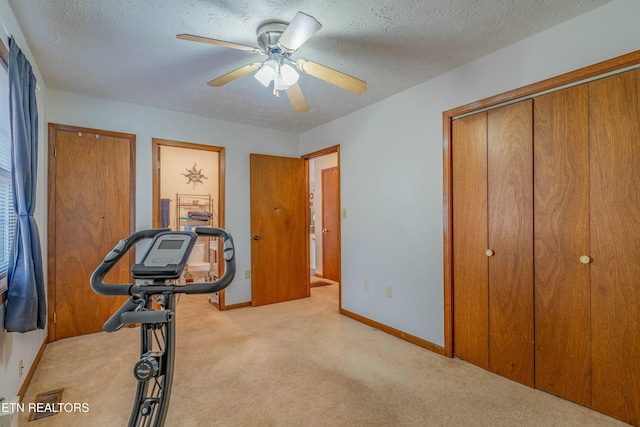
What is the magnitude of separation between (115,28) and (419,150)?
8.09 ft

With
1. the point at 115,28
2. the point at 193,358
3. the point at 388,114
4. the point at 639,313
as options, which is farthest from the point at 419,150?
the point at 193,358

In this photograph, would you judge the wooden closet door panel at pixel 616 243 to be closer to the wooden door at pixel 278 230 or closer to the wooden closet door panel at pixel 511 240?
the wooden closet door panel at pixel 511 240

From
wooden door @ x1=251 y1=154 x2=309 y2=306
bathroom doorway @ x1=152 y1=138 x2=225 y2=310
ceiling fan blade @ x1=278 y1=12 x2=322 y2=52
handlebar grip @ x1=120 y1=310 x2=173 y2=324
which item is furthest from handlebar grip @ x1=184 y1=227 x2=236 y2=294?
bathroom doorway @ x1=152 y1=138 x2=225 y2=310

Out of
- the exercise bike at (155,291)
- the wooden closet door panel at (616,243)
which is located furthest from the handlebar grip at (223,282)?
the wooden closet door panel at (616,243)

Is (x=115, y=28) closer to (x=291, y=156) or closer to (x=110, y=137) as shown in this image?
(x=110, y=137)

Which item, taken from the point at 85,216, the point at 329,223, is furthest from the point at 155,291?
the point at 329,223

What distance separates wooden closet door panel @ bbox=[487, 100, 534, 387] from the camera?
213cm

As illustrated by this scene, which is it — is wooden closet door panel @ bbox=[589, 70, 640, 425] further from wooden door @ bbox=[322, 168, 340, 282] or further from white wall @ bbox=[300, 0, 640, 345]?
wooden door @ bbox=[322, 168, 340, 282]

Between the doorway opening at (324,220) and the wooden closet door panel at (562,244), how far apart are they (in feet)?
11.3

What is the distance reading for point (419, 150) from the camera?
2828mm

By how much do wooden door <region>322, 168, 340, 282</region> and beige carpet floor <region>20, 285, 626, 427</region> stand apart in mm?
2325

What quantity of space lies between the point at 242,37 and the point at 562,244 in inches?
98.8

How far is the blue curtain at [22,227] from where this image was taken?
1730 mm

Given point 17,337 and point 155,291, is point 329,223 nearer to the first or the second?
point 17,337
